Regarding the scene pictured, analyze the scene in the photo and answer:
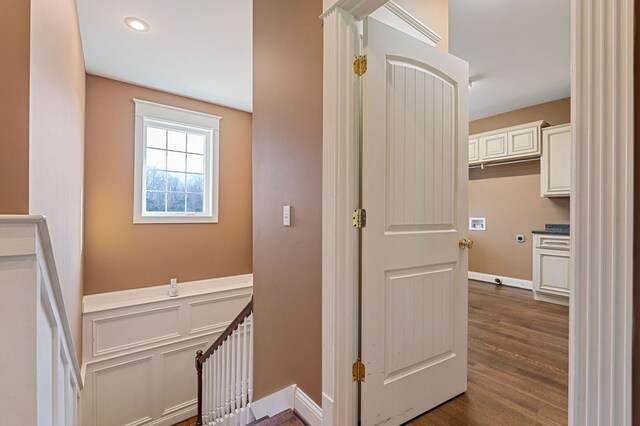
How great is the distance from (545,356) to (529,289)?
8.16ft

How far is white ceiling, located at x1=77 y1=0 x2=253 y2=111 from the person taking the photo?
2.40 metres

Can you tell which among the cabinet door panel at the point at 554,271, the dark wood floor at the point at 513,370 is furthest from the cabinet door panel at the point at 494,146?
the dark wood floor at the point at 513,370

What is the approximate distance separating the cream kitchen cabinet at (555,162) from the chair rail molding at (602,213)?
13.4 feet

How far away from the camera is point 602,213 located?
2.08 feet

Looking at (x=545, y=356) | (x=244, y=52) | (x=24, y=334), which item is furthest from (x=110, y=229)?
(x=545, y=356)

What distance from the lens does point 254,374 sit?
2.16 meters

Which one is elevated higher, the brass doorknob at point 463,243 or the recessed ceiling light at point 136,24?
the recessed ceiling light at point 136,24

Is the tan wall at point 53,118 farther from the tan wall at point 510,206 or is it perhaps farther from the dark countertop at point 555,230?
the tan wall at point 510,206

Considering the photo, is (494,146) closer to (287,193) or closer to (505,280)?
(505,280)

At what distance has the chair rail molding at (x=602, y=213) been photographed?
610 mm

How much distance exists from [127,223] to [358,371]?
3413 mm

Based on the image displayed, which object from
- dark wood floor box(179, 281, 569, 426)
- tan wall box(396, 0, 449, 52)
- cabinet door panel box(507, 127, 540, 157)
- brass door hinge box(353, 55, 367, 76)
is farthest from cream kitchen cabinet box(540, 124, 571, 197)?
brass door hinge box(353, 55, 367, 76)

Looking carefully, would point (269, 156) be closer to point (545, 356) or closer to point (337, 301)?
point (337, 301)

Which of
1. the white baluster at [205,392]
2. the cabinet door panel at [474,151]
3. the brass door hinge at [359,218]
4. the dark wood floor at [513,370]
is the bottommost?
the white baluster at [205,392]
